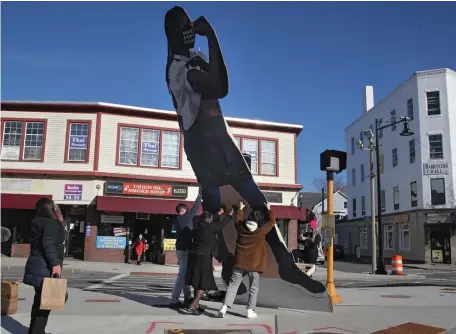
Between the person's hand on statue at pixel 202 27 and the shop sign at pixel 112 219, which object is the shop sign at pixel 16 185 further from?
the person's hand on statue at pixel 202 27

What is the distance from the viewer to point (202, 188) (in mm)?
8820

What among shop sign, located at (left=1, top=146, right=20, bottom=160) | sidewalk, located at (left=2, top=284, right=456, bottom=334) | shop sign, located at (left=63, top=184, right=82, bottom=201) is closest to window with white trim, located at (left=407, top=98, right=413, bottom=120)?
shop sign, located at (left=63, top=184, right=82, bottom=201)

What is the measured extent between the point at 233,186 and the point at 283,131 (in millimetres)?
19041

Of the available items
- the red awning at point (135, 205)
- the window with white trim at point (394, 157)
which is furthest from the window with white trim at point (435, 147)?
the red awning at point (135, 205)

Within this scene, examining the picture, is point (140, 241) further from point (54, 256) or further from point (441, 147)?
point (441, 147)

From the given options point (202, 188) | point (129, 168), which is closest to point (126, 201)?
point (129, 168)

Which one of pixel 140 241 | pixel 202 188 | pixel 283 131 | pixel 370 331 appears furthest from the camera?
pixel 283 131

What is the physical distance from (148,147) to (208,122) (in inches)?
670

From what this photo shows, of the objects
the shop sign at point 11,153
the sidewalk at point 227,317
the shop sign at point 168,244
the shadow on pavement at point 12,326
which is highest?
the shop sign at point 11,153

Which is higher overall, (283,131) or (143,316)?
(283,131)

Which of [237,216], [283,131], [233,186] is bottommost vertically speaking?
[237,216]

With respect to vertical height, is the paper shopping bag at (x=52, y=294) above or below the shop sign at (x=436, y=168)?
below

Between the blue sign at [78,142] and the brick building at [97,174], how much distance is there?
52mm

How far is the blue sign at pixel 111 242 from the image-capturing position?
23750mm
